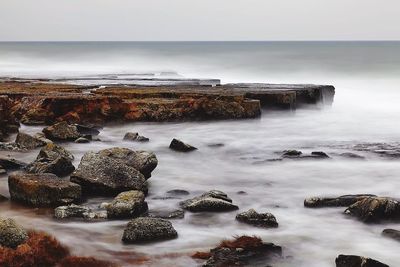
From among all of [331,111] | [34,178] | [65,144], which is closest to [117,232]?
[34,178]

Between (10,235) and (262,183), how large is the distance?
4419mm

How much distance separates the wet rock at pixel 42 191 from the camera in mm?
6566

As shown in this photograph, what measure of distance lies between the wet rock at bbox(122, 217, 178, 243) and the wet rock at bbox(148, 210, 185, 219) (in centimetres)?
66

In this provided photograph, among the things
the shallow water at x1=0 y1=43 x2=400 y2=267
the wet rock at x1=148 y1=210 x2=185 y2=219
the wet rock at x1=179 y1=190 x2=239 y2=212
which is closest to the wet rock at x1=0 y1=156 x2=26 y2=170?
the shallow water at x1=0 y1=43 x2=400 y2=267

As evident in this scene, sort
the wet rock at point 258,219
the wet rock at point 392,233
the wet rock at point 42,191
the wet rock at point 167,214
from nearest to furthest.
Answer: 1. the wet rock at point 392,233
2. the wet rock at point 258,219
3. the wet rock at point 167,214
4. the wet rock at point 42,191

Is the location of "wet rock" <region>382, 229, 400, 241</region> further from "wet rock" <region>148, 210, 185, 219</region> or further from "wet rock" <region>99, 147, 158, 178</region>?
"wet rock" <region>99, 147, 158, 178</region>

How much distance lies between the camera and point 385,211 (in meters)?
6.39

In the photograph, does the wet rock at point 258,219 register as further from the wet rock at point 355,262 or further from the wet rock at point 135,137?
the wet rock at point 135,137

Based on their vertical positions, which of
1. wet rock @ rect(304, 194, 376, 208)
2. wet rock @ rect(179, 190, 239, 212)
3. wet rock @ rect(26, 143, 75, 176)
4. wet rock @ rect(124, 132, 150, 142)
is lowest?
wet rock @ rect(304, 194, 376, 208)

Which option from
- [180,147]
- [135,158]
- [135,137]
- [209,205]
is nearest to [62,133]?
[135,137]

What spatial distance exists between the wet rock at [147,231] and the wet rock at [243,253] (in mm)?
586

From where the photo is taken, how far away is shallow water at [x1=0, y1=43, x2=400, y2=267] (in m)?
5.57

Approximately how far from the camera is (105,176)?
712cm

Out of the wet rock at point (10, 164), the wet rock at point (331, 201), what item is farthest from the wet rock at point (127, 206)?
the wet rock at point (10, 164)
